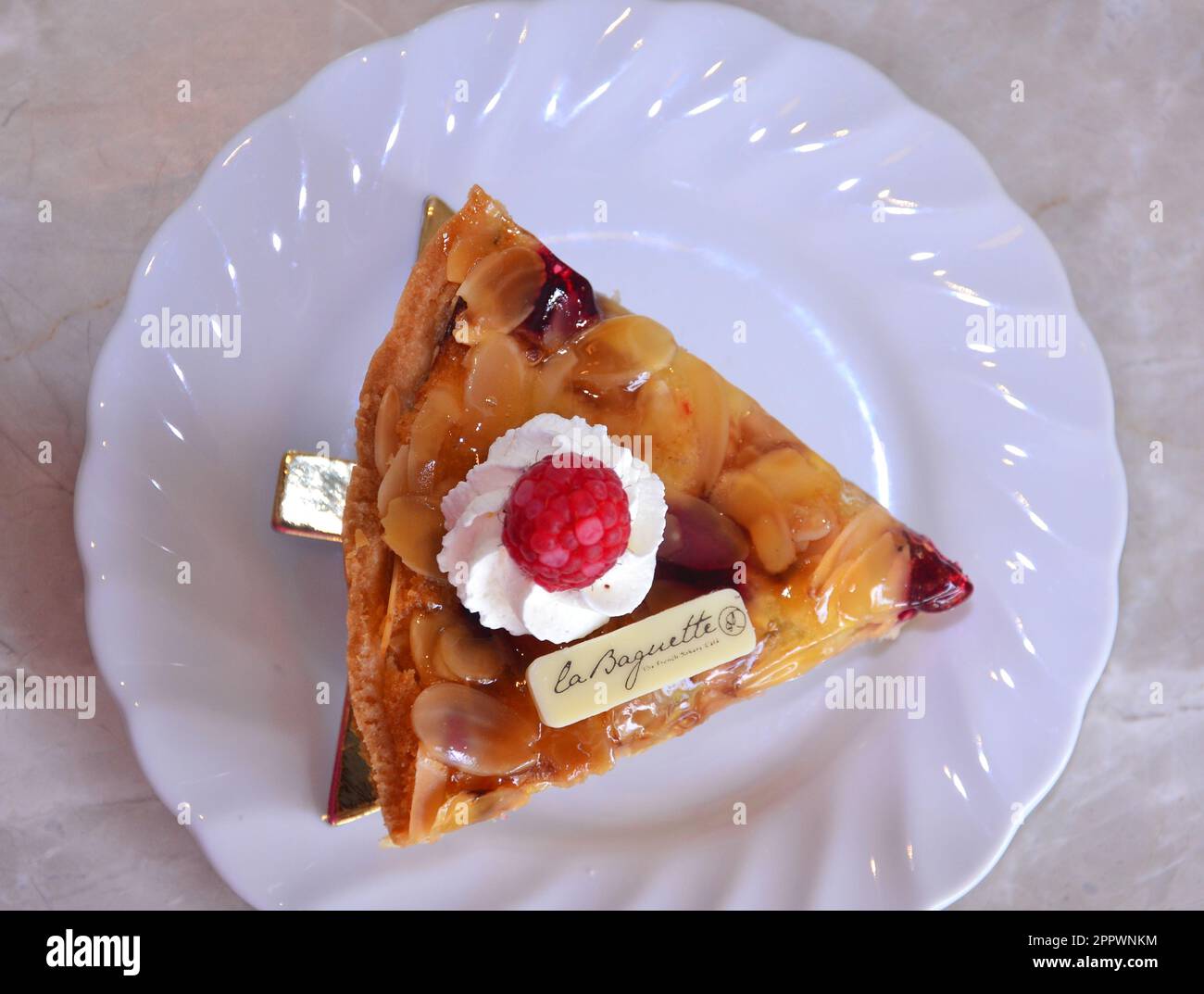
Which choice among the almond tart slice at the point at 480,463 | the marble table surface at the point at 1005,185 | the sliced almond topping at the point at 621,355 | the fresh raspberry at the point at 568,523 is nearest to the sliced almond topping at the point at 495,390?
the almond tart slice at the point at 480,463

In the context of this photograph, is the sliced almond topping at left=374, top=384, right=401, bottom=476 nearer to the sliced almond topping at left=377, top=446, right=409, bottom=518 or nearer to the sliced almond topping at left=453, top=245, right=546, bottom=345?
the sliced almond topping at left=377, top=446, right=409, bottom=518

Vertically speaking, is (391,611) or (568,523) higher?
(568,523)

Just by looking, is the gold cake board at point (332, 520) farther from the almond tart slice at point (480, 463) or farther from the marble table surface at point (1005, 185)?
the marble table surface at point (1005, 185)

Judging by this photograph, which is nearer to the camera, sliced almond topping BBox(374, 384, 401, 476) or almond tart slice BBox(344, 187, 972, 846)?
almond tart slice BBox(344, 187, 972, 846)

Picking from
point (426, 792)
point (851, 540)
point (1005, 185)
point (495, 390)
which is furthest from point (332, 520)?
point (1005, 185)

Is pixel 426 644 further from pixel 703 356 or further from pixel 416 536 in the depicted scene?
pixel 703 356

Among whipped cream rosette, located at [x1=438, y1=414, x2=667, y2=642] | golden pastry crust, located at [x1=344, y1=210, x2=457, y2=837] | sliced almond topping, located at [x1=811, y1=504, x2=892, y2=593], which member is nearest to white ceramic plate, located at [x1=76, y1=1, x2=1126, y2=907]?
golden pastry crust, located at [x1=344, y1=210, x2=457, y2=837]
